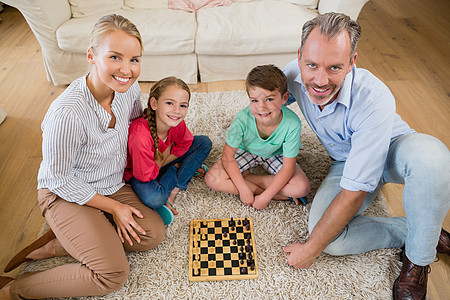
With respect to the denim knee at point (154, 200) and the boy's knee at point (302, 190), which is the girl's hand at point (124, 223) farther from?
the boy's knee at point (302, 190)

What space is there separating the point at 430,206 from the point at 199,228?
3.25 ft

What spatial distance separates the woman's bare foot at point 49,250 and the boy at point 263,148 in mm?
756

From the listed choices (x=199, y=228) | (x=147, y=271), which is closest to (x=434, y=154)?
(x=199, y=228)

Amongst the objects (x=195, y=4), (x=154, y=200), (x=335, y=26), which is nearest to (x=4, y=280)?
(x=154, y=200)

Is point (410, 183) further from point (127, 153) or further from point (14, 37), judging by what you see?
point (14, 37)

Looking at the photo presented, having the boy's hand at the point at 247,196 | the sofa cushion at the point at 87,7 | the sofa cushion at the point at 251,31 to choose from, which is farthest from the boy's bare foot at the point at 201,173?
the sofa cushion at the point at 87,7

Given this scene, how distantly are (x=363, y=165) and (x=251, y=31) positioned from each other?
1.41 m

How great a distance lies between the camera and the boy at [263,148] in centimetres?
158

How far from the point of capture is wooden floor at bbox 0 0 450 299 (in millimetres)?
1768

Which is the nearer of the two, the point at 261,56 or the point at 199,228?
the point at 199,228

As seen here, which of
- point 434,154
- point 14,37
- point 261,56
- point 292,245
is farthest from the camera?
point 14,37

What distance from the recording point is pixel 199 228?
1688 millimetres

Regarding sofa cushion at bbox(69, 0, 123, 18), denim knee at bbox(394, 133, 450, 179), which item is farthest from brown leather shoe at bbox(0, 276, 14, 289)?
sofa cushion at bbox(69, 0, 123, 18)

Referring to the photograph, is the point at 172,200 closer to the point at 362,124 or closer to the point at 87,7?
the point at 362,124
